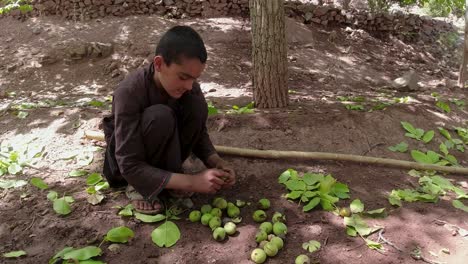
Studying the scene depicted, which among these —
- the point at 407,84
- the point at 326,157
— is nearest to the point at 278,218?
the point at 326,157

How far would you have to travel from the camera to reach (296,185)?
112 inches

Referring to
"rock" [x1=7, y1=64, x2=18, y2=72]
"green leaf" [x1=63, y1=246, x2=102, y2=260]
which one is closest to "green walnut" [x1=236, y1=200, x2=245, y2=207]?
"green leaf" [x1=63, y1=246, x2=102, y2=260]

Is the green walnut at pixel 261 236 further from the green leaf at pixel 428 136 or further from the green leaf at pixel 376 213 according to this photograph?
the green leaf at pixel 428 136

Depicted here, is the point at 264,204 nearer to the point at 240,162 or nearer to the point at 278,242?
the point at 278,242

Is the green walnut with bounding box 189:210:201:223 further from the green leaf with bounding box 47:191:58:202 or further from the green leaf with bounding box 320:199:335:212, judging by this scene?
the green leaf with bounding box 47:191:58:202

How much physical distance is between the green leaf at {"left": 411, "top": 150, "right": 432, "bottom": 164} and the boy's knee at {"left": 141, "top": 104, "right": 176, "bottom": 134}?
2.33 metres

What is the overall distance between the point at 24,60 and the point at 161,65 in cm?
710

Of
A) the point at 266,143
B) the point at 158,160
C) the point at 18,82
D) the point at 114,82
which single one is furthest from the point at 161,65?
the point at 18,82

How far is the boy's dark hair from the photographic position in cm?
213

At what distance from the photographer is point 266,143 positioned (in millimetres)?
3490

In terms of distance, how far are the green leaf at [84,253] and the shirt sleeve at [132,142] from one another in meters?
0.45

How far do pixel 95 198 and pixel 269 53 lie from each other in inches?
98.6

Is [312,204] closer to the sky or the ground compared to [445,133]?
closer to the ground

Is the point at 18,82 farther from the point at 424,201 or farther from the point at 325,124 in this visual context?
the point at 424,201
